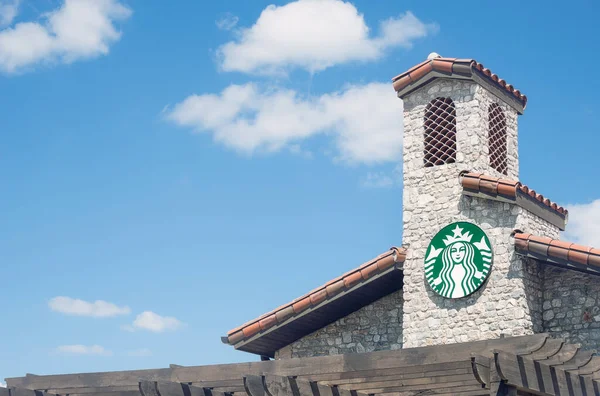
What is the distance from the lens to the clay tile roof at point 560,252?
49.7ft

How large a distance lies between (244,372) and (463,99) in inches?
295

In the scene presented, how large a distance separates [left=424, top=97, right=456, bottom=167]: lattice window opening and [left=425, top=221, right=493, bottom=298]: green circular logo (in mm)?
1493

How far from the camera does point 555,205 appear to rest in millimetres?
17938

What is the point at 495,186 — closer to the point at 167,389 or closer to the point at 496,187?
the point at 496,187

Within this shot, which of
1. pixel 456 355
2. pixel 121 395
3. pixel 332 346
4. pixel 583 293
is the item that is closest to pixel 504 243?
pixel 583 293

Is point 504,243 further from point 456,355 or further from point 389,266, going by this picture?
point 456,355

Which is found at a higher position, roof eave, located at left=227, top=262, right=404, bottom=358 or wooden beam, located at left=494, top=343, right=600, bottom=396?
roof eave, located at left=227, top=262, right=404, bottom=358

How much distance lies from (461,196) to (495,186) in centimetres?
82

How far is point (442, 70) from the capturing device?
17.9m

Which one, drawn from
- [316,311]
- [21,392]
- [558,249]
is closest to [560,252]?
[558,249]

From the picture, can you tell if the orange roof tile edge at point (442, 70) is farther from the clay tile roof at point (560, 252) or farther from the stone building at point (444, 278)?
the clay tile roof at point (560, 252)

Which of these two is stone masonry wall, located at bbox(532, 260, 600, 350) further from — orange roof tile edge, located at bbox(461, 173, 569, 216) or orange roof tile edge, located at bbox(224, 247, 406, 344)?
orange roof tile edge, located at bbox(224, 247, 406, 344)

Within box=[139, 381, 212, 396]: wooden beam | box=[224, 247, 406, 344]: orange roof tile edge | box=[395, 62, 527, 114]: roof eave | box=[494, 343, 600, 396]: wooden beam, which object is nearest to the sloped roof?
box=[224, 247, 406, 344]: orange roof tile edge

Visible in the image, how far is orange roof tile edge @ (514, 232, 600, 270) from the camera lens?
15.1 m
